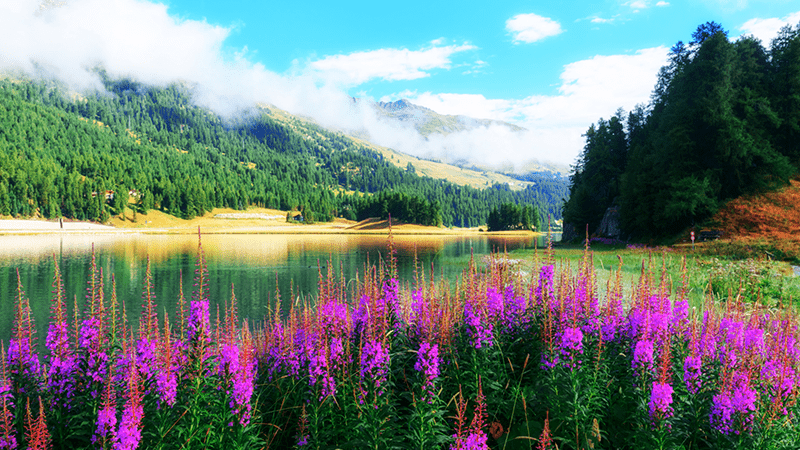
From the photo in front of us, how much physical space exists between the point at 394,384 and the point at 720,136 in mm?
52935

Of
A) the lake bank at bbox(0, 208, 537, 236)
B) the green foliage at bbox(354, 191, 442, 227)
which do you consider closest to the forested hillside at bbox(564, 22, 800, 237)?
the lake bank at bbox(0, 208, 537, 236)

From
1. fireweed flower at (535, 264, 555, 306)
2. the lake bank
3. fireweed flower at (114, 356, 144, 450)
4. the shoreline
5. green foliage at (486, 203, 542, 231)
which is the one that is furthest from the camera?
green foliage at (486, 203, 542, 231)

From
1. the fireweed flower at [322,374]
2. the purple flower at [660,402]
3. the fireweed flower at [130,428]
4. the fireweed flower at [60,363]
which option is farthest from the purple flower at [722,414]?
the fireweed flower at [60,363]

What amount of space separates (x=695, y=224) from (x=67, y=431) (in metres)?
52.7

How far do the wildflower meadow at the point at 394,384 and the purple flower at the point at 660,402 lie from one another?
0.05 ft

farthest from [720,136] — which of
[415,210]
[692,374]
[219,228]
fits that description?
[219,228]

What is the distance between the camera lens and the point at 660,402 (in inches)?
156

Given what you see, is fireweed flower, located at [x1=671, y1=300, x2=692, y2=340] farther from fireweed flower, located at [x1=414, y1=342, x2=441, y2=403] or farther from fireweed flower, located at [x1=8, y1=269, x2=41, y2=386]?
fireweed flower, located at [x1=8, y1=269, x2=41, y2=386]

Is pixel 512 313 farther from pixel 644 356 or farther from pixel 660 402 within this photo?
pixel 660 402

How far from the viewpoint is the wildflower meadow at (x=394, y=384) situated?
13.7 ft

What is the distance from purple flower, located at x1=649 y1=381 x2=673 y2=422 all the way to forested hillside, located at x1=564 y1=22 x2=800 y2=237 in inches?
1780

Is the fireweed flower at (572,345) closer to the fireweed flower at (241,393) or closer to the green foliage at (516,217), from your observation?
the fireweed flower at (241,393)

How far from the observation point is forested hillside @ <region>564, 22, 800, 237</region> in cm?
4278

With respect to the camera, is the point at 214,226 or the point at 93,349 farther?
the point at 214,226
